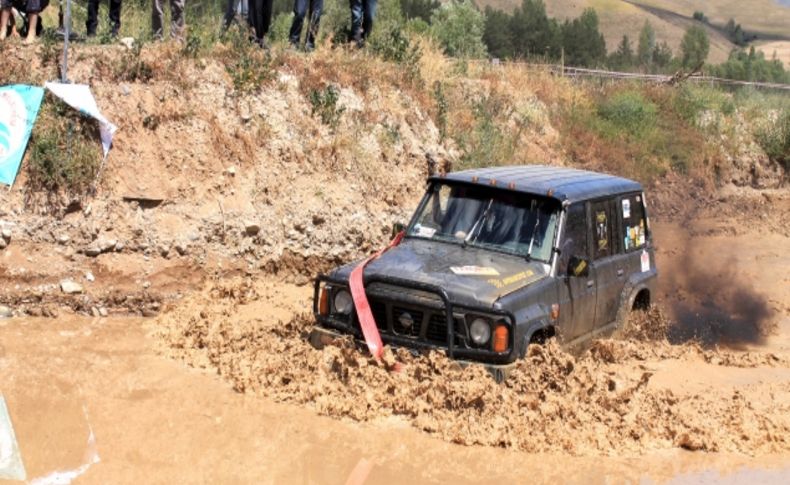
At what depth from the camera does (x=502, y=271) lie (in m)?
8.43

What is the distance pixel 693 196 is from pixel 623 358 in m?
11.8

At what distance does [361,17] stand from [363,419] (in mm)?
8910

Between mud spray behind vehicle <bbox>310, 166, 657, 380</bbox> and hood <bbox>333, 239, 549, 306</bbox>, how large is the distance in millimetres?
11

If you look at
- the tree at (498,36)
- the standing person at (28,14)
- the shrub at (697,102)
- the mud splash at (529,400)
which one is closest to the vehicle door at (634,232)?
the mud splash at (529,400)

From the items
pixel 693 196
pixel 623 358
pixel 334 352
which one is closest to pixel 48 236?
pixel 334 352

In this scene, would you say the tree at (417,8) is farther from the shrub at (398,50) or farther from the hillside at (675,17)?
the hillside at (675,17)

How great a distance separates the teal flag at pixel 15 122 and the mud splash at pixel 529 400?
12.4 ft

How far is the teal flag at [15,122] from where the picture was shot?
1116 cm

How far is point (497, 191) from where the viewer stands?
9.16m

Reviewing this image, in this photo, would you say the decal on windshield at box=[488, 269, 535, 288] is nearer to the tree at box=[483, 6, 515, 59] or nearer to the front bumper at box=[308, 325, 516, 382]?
the front bumper at box=[308, 325, 516, 382]

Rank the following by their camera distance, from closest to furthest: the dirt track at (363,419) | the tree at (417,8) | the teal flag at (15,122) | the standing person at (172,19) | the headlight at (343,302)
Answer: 1. the dirt track at (363,419)
2. the headlight at (343,302)
3. the teal flag at (15,122)
4. the standing person at (172,19)
5. the tree at (417,8)

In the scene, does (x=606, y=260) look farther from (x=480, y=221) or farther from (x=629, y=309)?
(x=480, y=221)

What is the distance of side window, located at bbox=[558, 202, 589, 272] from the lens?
8898mm

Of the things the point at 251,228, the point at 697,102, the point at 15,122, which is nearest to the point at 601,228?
the point at 251,228
